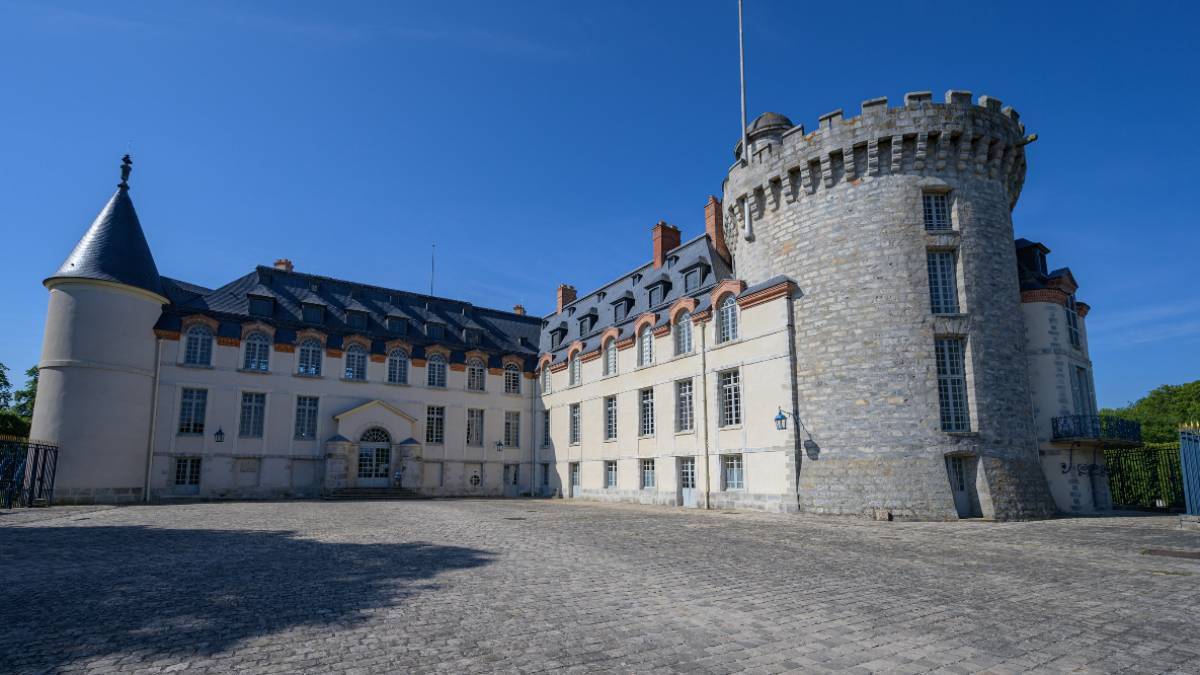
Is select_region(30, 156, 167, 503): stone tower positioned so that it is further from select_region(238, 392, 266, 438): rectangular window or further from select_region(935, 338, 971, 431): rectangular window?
select_region(935, 338, 971, 431): rectangular window

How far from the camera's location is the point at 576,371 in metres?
34.8

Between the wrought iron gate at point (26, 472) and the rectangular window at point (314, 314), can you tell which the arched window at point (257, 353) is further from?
the wrought iron gate at point (26, 472)

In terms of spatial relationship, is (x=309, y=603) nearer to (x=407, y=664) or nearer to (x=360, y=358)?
(x=407, y=664)

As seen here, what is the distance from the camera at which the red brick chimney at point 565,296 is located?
41.6 meters

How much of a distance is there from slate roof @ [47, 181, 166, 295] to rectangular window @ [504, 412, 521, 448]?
59.4 ft

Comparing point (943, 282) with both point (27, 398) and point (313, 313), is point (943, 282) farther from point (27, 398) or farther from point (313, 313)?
point (27, 398)

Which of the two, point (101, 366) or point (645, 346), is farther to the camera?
point (645, 346)

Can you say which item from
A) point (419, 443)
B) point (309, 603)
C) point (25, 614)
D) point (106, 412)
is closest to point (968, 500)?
point (309, 603)

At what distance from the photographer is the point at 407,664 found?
198 inches

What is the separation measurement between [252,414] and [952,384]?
2956 centimetres

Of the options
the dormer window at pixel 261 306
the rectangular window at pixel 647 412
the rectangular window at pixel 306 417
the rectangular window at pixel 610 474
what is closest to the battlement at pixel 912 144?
the rectangular window at pixel 647 412

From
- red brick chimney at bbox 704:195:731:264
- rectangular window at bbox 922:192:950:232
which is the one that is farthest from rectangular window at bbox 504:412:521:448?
rectangular window at bbox 922:192:950:232

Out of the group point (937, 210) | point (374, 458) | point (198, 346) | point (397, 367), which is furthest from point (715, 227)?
point (198, 346)

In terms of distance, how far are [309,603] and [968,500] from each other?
743 inches
